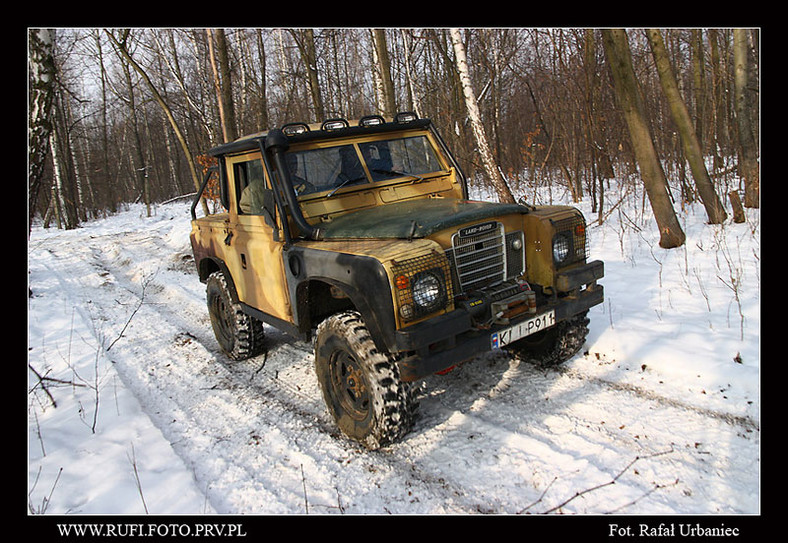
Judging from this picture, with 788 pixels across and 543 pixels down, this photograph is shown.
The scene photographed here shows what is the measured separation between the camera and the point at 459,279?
11.8ft

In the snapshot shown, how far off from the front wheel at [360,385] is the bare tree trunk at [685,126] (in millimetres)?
7386

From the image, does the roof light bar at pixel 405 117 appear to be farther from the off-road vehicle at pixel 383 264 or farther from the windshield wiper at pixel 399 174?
the windshield wiper at pixel 399 174

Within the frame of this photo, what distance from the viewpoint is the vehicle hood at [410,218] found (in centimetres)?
352

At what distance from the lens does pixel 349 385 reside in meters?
3.71

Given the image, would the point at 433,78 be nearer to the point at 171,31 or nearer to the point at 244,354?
the point at 171,31

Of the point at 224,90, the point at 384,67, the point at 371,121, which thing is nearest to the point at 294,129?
the point at 371,121

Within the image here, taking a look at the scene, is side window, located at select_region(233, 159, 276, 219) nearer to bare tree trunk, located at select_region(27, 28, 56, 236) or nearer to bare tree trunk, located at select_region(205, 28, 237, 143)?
bare tree trunk, located at select_region(27, 28, 56, 236)

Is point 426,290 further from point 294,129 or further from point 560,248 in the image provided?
point 294,129

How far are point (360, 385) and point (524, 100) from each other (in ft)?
80.1

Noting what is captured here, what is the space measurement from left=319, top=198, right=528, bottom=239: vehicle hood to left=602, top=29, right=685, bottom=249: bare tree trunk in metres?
4.75

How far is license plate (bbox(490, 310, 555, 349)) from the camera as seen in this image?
11.5 feet

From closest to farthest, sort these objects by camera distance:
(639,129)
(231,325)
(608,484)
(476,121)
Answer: (608,484)
(231,325)
(639,129)
(476,121)

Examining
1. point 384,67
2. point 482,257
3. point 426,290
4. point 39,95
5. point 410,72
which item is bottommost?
point 426,290

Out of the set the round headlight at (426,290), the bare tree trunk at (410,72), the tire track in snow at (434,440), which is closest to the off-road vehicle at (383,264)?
the round headlight at (426,290)
